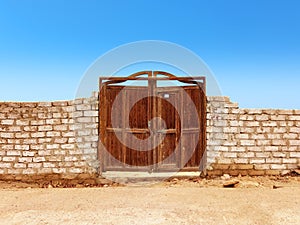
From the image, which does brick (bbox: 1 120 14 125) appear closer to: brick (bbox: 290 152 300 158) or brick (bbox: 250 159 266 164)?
brick (bbox: 250 159 266 164)

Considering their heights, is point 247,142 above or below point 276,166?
above

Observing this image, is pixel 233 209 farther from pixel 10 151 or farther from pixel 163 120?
pixel 10 151

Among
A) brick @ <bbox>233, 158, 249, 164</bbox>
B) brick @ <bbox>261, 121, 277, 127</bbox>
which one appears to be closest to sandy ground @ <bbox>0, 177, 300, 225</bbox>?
brick @ <bbox>233, 158, 249, 164</bbox>

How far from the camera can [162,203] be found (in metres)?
5.09

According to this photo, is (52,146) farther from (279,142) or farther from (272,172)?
(279,142)

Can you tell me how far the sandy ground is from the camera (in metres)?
4.37

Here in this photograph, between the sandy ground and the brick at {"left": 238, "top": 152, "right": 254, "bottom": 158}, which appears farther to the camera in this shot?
the brick at {"left": 238, "top": 152, "right": 254, "bottom": 158}

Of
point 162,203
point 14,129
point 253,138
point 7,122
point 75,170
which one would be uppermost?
point 7,122

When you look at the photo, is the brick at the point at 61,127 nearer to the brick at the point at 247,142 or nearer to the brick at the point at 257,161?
the brick at the point at 247,142

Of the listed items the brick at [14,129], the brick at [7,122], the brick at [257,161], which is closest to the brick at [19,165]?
the brick at [14,129]

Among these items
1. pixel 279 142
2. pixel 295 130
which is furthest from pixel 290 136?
pixel 279 142

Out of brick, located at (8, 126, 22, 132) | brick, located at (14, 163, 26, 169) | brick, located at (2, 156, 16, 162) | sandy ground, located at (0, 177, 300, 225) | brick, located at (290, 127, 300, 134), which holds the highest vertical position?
brick, located at (8, 126, 22, 132)

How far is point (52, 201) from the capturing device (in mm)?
5402

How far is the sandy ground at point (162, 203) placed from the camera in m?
4.37
